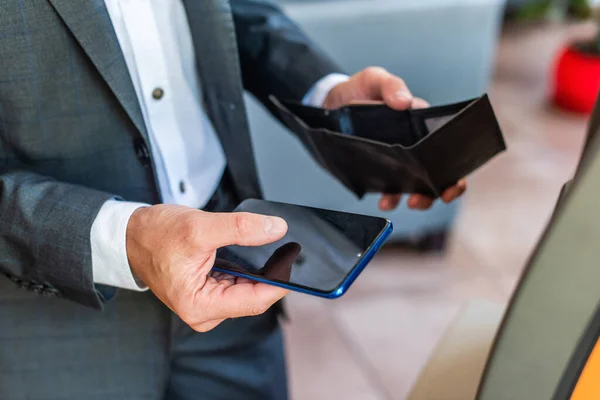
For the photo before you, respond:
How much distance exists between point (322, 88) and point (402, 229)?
1061 mm

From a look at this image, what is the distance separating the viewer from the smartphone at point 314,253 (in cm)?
54

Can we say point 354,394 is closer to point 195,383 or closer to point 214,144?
point 195,383

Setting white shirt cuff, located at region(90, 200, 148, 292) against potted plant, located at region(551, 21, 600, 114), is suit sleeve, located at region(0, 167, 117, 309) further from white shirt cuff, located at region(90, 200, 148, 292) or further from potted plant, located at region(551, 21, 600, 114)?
potted plant, located at region(551, 21, 600, 114)

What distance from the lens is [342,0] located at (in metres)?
1.63

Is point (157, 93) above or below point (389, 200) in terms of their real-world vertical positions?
above

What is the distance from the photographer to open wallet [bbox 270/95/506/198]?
0.65 meters

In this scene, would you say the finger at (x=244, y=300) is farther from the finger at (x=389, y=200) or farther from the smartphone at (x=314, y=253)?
the finger at (x=389, y=200)

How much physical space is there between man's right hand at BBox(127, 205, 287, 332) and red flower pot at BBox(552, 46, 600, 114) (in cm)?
237

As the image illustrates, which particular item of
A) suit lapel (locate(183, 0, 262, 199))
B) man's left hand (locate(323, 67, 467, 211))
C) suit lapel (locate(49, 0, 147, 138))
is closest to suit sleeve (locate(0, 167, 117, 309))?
suit lapel (locate(49, 0, 147, 138))

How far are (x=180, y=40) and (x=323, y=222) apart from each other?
0.32 m

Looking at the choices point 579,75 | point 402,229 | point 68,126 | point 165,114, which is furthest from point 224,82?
point 579,75

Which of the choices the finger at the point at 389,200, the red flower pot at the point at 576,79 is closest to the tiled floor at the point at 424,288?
the red flower pot at the point at 576,79

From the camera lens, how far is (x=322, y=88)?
0.86 meters

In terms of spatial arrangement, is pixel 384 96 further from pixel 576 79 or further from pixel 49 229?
pixel 576 79
